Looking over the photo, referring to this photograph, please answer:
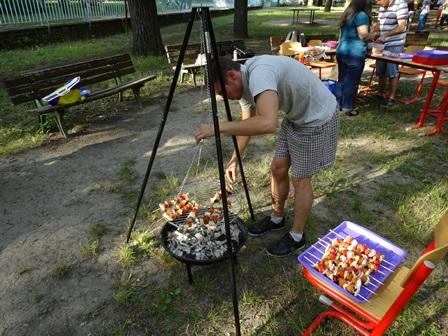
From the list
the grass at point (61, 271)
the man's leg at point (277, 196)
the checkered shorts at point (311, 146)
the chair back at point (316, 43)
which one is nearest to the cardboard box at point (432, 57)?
the chair back at point (316, 43)

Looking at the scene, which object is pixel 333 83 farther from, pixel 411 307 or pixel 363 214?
pixel 411 307

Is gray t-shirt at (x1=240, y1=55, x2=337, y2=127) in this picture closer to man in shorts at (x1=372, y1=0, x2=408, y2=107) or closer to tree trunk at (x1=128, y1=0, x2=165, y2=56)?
man in shorts at (x1=372, y1=0, x2=408, y2=107)

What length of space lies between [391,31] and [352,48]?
889mm

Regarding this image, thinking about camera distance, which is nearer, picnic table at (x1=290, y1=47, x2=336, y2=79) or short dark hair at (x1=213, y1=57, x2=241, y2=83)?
short dark hair at (x1=213, y1=57, x2=241, y2=83)

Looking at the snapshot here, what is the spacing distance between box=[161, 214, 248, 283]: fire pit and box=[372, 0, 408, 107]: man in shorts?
445 centimetres

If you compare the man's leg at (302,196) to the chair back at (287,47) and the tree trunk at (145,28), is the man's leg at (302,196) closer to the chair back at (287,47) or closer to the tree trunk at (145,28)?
the chair back at (287,47)

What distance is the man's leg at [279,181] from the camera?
2.44 m

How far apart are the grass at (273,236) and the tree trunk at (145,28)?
11.1 ft

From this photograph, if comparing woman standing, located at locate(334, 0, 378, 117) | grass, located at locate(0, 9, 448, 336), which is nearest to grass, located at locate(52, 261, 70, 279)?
grass, located at locate(0, 9, 448, 336)

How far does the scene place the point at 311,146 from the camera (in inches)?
84.9

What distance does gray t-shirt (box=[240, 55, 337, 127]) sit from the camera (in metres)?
1.72

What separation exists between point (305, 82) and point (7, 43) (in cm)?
1112

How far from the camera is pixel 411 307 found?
6.97 feet

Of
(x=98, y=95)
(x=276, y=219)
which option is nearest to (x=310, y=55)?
(x=98, y=95)
